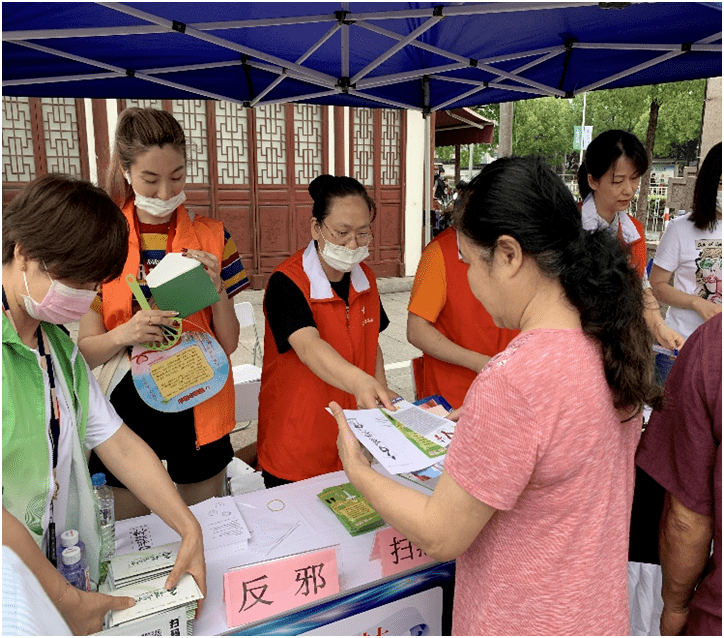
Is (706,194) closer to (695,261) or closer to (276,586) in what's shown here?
(695,261)

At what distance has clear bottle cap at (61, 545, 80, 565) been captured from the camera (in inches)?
46.0

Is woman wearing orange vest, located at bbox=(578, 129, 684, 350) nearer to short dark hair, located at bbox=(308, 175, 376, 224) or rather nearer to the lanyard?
short dark hair, located at bbox=(308, 175, 376, 224)

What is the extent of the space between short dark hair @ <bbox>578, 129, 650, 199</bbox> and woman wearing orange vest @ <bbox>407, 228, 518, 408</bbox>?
101 cm

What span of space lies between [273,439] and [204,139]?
23.3 feet

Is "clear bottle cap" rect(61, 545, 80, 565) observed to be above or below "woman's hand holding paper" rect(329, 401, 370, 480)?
below

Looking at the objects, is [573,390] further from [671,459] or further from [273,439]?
[273,439]

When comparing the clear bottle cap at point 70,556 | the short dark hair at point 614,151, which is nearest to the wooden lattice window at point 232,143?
the short dark hair at point 614,151

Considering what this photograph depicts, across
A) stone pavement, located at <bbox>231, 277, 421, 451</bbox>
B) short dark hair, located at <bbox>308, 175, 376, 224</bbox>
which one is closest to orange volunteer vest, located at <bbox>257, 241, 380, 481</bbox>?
short dark hair, located at <bbox>308, 175, 376, 224</bbox>

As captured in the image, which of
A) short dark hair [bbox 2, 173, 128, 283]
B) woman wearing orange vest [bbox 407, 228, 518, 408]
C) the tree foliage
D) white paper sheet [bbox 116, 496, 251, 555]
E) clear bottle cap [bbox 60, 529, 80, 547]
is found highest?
the tree foliage

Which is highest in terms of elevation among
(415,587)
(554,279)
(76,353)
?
(554,279)

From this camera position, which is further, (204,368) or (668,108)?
(668,108)

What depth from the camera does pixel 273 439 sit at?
2.06 m

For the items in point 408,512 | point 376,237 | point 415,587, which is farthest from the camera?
point 376,237

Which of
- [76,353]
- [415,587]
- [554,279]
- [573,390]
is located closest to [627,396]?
[573,390]
